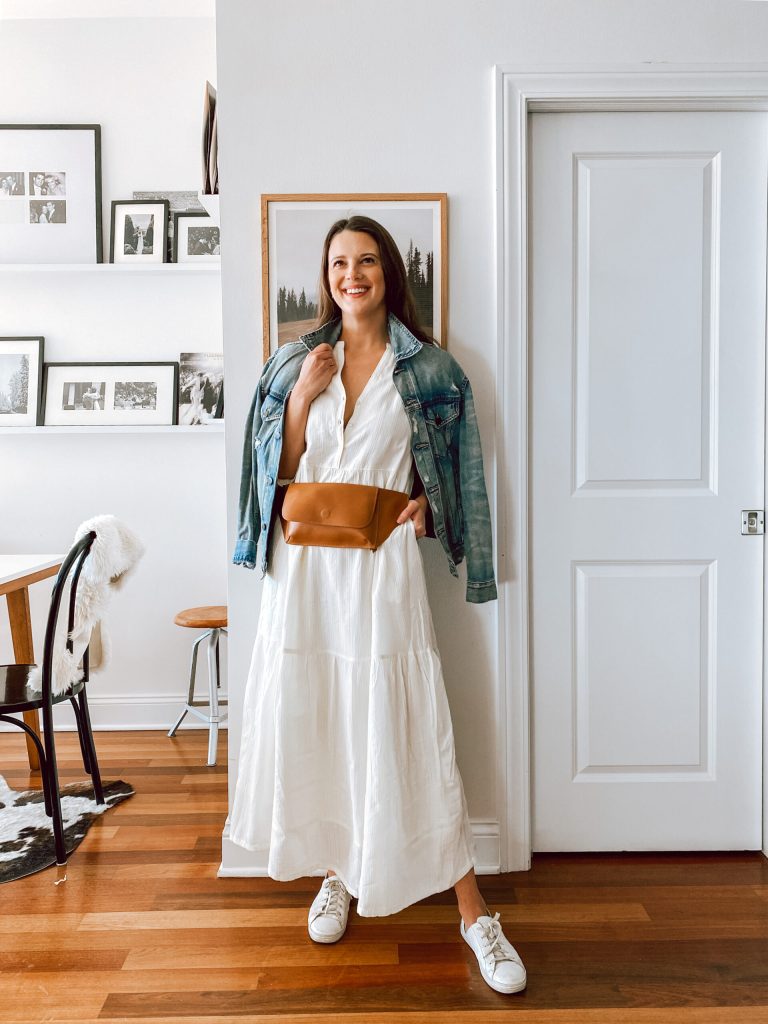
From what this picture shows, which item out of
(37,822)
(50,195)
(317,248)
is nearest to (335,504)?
(317,248)

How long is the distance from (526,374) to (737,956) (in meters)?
1.43

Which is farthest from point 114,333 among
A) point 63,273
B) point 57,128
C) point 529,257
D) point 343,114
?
point 529,257

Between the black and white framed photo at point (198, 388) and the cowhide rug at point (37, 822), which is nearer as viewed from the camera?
the cowhide rug at point (37, 822)

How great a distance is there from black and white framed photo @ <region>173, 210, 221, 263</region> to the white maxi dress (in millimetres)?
1625

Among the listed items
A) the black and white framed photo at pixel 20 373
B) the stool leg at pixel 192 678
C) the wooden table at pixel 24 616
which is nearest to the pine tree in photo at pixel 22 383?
the black and white framed photo at pixel 20 373

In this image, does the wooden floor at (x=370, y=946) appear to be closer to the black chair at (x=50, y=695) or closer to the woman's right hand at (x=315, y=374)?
the black chair at (x=50, y=695)

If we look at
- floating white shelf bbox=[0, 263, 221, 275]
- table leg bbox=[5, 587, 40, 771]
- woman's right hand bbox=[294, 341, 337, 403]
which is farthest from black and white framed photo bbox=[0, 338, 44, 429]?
woman's right hand bbox=[294, 341, 337, 403]

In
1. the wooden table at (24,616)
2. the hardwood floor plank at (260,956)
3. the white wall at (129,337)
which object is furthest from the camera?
the white wall at (129,337)

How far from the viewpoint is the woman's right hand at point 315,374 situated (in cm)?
177

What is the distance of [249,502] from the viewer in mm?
1883

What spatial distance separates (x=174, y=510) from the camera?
317 centimetres

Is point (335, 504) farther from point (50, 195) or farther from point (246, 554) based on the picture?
point (50, 195)

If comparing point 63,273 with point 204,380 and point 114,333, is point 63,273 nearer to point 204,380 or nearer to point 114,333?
point 114,333

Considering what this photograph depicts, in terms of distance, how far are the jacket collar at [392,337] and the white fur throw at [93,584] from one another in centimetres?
89
